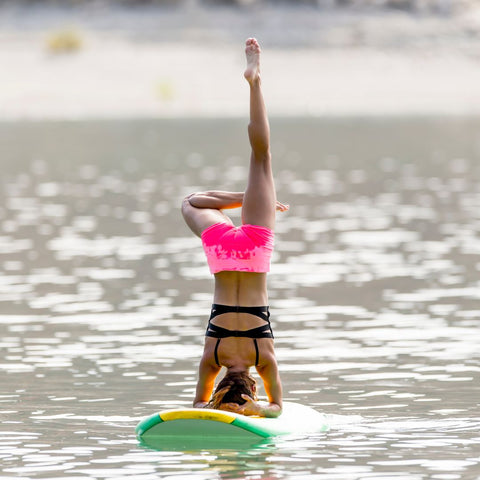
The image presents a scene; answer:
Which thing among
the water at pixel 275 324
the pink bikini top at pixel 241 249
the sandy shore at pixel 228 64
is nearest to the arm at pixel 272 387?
the water at pixel 275 324

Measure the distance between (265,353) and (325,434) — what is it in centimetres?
69

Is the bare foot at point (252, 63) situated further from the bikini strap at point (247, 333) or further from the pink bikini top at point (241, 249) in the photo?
the bikini strap at point (247, 333)

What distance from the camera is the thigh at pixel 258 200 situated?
9945 millimetres

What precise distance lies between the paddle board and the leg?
1.19 metres

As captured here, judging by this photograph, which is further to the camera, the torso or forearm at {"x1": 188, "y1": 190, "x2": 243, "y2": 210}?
forearm at {"x1": 188, "y1": 190, "x2": 243, "y2": 210}

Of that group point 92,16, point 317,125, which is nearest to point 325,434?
point 317,125

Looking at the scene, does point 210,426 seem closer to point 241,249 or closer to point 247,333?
point 247,333

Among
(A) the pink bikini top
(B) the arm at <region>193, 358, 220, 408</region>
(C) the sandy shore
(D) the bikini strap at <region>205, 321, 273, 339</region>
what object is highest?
(C) the sandy shore

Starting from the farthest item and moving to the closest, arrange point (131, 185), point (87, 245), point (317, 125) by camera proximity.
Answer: point (317, 125) < point (131, 185) < point (87, 245)

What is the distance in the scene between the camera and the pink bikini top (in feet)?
32.6

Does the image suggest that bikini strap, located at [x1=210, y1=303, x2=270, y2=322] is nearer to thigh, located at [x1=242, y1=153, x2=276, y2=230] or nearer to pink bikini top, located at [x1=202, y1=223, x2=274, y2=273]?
pink bikini top, located at [x1=202, y1=223, x2=274, y2=273]

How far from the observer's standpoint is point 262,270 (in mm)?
9977

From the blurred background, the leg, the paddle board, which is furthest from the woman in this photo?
the blurred background

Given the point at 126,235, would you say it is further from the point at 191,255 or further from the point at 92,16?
the point at 92,16
